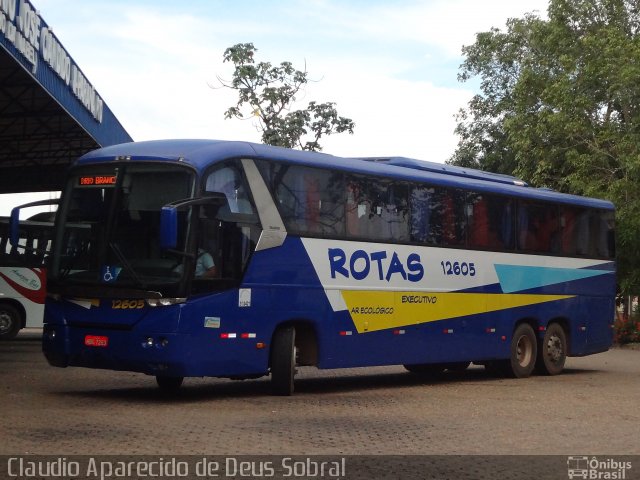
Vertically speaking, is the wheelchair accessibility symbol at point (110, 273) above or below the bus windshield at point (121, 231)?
below

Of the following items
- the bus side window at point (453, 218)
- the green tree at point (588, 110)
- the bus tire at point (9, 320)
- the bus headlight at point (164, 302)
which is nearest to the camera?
the bus headlight at point (164, 302)

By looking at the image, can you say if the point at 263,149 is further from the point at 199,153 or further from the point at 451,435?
the point at 451,435

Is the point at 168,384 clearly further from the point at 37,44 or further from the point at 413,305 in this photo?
the point at 37,44

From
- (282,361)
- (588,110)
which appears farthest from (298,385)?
(588,110)

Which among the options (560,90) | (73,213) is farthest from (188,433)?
(560,90)

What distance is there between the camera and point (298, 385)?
18.2m

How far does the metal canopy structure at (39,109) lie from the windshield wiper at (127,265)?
714 cm

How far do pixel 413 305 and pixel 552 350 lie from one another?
15.0 feet

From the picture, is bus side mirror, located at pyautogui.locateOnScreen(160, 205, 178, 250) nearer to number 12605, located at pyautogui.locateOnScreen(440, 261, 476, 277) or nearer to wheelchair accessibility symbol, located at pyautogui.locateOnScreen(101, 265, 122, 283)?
wheelchair accessibility symbol, located at pyautogui.locateOnScreen(101, 265, 122, 283)

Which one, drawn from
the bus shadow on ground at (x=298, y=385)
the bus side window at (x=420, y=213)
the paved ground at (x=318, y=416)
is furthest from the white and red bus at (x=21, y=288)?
the bus side window at (x=420, y=213)

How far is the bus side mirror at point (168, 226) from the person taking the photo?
13398 millimetres

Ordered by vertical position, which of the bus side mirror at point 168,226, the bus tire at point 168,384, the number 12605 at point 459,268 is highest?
the bus side mirror at point 168,226

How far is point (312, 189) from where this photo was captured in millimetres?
16453

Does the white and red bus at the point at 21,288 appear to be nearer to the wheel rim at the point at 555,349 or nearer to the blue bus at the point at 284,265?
the blue bus at the point at 284,265
